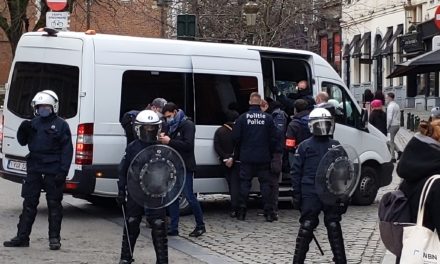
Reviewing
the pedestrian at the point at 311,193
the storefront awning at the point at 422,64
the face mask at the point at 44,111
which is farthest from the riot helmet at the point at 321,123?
the storefront awning at the point at 422,64

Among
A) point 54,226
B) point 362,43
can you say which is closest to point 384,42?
point 362,43

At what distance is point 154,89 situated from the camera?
42.3 ft

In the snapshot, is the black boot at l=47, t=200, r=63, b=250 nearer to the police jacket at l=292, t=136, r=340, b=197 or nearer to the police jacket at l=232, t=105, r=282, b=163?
the police jacket at l=292, t=136, r=340, b=197

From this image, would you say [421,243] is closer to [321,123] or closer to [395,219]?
[395,219]

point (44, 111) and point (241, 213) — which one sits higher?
point (44, 111)

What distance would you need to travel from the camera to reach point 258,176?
12977 mm

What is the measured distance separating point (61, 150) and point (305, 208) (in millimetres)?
3214

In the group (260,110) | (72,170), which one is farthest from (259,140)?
(72,170)

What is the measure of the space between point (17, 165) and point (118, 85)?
195cm

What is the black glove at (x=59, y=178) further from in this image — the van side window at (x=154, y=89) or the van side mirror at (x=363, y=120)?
the van side mirror at (x=363, y=120)

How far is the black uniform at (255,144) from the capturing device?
12.8 m

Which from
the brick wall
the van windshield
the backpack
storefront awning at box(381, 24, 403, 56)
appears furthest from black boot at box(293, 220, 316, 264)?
storefront awning at box(381, 24, 403, 56)

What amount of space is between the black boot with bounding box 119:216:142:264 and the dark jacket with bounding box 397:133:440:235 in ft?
11.9

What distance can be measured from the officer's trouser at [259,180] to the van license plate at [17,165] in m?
3.10
